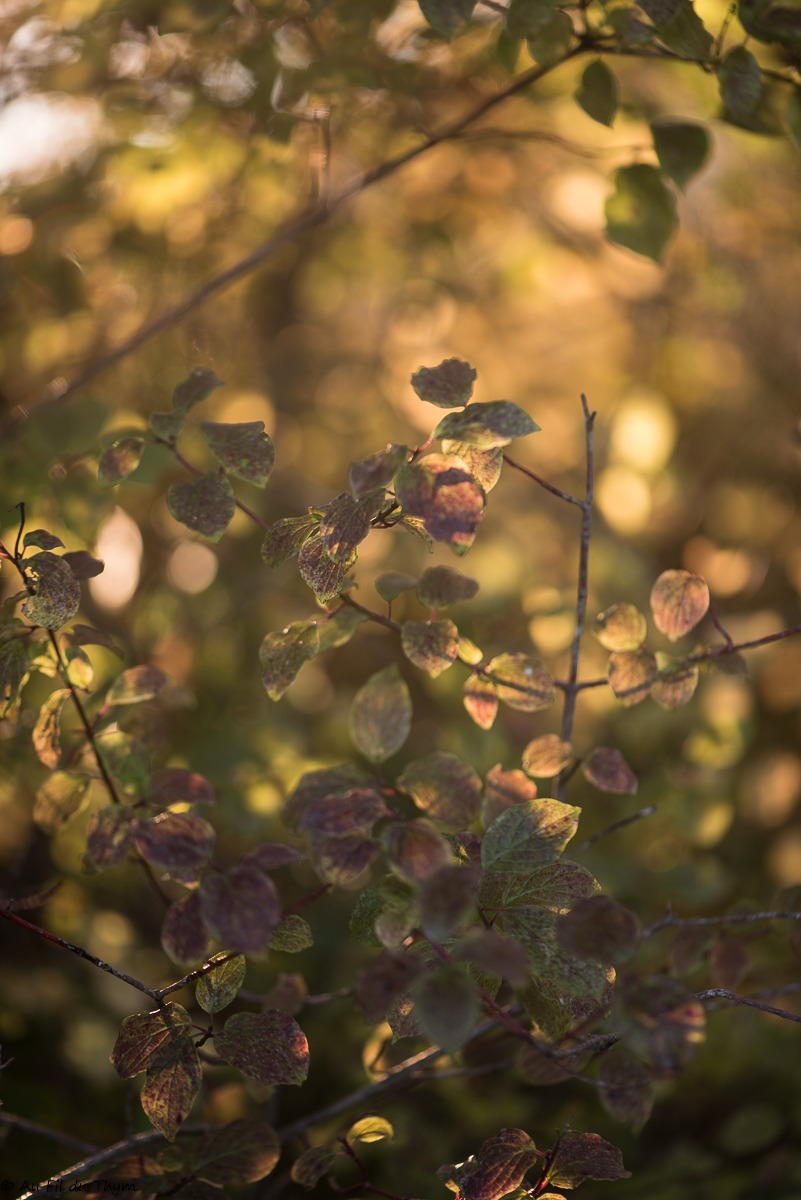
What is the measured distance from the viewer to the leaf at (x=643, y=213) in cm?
87

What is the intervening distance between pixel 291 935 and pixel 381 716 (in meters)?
0.15

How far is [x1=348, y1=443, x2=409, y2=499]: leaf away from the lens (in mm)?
514

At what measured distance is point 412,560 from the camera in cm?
141

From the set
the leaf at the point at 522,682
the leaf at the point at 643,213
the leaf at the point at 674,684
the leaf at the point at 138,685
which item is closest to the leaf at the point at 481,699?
the leaf at the point at 522,682

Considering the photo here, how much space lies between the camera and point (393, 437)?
1.76 metres

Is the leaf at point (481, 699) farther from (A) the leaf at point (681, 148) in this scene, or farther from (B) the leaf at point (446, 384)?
(A) the leaf at point (681, 148)

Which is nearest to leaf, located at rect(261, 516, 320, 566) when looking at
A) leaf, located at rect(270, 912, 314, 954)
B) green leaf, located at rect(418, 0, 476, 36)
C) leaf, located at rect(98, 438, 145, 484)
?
leaf, located at rect(98, 438, 145, 484)

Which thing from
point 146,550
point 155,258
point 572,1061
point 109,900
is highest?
point 155,258

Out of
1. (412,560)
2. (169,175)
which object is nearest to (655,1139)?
(412,560)

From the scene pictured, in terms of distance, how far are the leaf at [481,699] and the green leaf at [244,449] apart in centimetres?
21

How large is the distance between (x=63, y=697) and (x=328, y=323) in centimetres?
159

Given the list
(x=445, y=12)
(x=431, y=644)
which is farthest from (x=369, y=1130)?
(x=445, y=12)

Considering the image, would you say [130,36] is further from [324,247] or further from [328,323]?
[328,323]

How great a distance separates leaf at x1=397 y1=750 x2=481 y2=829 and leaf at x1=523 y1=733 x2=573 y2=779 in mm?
105
